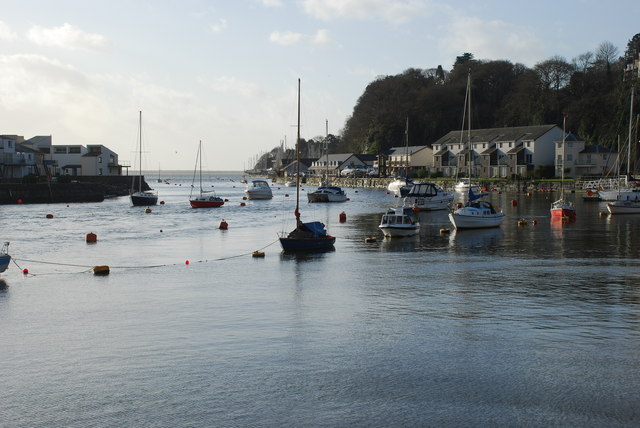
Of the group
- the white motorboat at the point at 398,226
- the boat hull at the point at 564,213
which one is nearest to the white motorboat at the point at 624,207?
the boat hull at the point at 564,213

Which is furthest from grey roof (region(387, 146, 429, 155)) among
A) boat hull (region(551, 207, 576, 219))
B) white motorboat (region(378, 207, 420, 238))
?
white motorboat (region(378, 207, 420, 238))

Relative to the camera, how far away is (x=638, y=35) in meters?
169

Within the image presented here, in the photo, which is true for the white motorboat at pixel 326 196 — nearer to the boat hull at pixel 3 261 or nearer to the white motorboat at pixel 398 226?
the white motorboat at pixel 398 226

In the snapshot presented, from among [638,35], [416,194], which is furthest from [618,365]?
[638,35]

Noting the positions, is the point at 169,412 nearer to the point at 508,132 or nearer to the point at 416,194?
the point at 416,194

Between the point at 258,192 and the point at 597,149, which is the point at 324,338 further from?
the point at 597,149

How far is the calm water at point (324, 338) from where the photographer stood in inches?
632

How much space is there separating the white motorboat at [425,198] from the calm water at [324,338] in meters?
34.9

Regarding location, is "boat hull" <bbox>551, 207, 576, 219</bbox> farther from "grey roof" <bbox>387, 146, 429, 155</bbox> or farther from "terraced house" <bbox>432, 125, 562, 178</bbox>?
"grey roof" <bbox>387, 146, 429, 155</bbox>

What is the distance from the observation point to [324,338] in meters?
22.1

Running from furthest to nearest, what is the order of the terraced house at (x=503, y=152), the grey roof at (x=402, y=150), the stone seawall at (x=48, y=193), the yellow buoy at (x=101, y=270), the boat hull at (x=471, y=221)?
the grey roof at (x=402, y=150) < the terraced house at (x=503, y=152) < the stone seawall at (x=48, y=193) < the boat hull at (x=471, y=221) < the yellow buoy at (x=101, y=270)

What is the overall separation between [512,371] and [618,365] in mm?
3263

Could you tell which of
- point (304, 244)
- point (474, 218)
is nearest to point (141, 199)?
point (474, 218)

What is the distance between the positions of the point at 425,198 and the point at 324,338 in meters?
59.7
